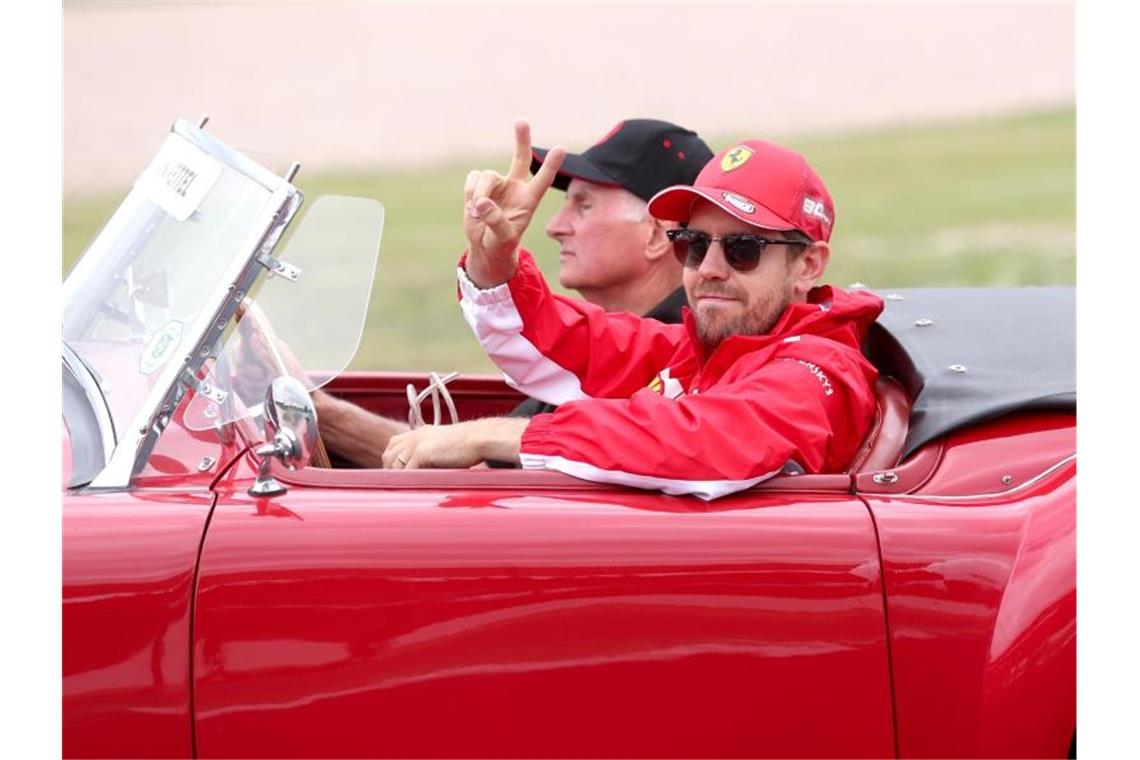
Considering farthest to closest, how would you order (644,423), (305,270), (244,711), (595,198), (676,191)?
(595,198) → (676,191) → (305,270) → (644,423) → (244,711)

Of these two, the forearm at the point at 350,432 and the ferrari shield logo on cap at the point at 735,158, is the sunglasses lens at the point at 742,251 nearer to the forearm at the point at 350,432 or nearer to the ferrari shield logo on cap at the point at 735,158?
the ferrari shield logo on cap at the point at 735,158

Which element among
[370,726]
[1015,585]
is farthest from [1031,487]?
[370,726]

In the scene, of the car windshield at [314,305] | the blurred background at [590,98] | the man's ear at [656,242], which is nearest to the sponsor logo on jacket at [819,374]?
the car windshield at [314,305]

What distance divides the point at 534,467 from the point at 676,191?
30.4 inches

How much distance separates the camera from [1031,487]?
297 centimetres

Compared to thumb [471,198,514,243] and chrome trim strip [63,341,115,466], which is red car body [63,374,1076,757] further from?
thumb [471,198,514,243]

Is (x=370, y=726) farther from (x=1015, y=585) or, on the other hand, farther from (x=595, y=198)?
(x=595, y=198)

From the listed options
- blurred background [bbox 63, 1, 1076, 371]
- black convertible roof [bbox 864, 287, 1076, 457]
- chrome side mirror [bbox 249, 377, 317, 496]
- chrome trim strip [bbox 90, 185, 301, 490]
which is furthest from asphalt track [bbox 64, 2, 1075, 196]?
chrome side mirror [bbox 249, 377, 317, 496]

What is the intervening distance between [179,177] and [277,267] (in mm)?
A: 343

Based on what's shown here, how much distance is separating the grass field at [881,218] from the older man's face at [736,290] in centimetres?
600

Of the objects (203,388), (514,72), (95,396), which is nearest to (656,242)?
(203,388)

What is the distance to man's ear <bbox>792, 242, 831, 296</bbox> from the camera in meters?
3.42

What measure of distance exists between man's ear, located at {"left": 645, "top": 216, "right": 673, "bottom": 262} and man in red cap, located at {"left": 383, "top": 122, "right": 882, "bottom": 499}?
436mm

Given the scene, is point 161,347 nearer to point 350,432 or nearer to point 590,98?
point 350,432
